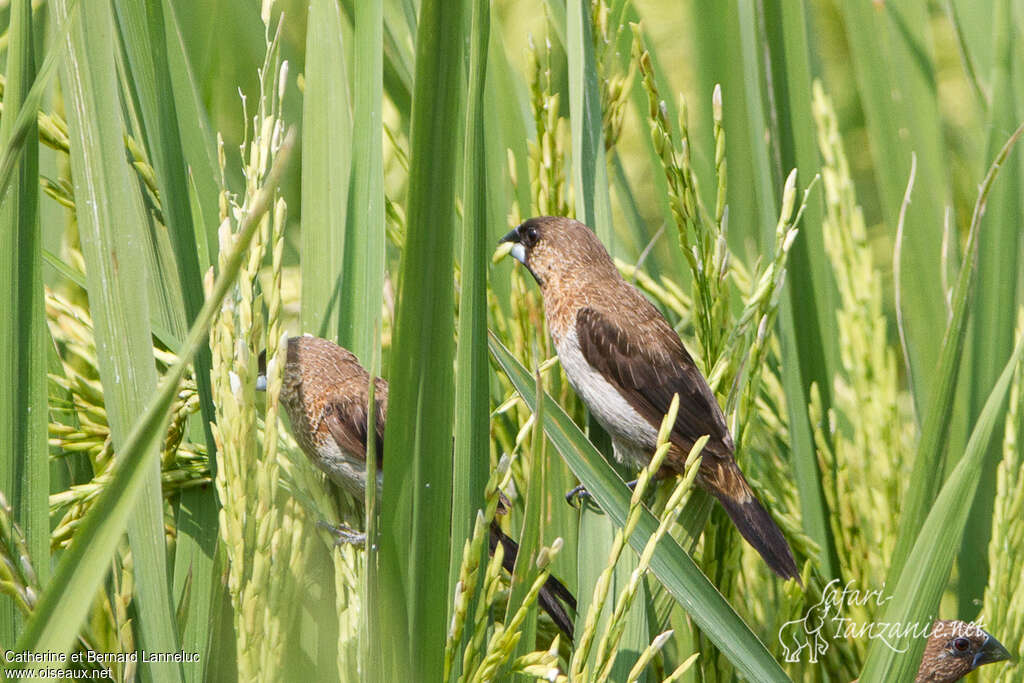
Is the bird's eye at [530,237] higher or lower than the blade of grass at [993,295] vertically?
higher

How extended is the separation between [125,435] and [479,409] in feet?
1.59

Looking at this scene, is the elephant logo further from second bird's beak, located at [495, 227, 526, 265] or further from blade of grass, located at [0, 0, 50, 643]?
blade of grass, located at [0, 0, 50, 643]

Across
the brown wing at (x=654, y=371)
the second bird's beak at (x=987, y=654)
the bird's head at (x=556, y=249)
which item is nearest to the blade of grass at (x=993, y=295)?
the second bird's beak at (x=987, y=654)

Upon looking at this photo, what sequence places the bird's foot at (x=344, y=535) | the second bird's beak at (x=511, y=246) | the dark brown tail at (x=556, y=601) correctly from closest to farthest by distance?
1. the bird's foot at (x=344, y=535)
2. the dark brown tail at (x=556, y=601)
3. the second bird's beak at (x=511, y=246)

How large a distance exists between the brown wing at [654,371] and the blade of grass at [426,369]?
1.15 meters

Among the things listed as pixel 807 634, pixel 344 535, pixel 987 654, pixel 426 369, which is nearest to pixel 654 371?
pixel 807 634

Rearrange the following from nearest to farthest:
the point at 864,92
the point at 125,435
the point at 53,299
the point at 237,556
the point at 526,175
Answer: the point at 237,556, the point at 125,435, the point at 53,299, the point at 526,175, the point at 864,92

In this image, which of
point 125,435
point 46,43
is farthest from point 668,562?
point 46,43

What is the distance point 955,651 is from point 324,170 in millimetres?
1591

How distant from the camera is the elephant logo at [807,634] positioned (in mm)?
1633

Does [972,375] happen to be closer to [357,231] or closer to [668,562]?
[668,562]

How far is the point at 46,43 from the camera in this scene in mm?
1848

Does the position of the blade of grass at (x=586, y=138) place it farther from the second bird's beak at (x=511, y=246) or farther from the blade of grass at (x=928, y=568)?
the blade of grass at (x=928, y=568)

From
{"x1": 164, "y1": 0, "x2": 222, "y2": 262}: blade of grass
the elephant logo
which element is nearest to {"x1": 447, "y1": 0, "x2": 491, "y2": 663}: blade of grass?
the elephant logo
